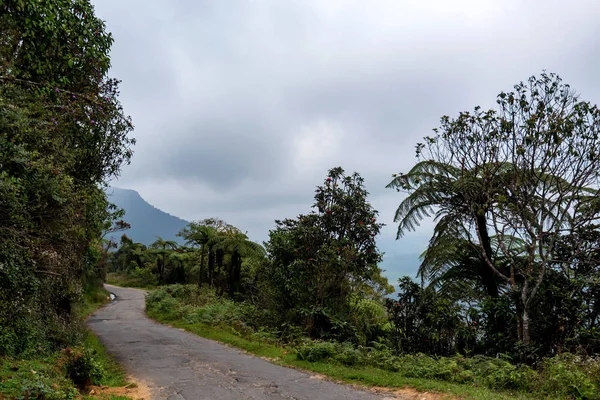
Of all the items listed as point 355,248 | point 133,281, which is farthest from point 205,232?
point 133,281

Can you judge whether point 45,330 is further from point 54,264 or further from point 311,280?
point 311,280

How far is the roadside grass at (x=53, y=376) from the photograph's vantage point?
5660 mm

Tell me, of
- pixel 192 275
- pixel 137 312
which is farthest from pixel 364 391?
pixel 192 275

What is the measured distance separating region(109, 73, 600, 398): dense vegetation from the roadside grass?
4.47 m

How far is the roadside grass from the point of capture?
5.66 metres

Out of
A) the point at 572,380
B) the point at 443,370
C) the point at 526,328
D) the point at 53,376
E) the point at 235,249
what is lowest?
the point at 53,376

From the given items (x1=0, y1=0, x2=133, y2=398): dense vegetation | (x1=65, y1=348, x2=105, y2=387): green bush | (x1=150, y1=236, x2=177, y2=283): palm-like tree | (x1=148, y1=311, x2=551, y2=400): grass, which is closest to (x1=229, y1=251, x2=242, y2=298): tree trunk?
(x1=148, y1=311, x2=551, y2=400): grass

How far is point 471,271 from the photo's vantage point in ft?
40.0

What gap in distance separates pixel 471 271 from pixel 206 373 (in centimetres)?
811

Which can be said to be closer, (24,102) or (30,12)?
(30,12)

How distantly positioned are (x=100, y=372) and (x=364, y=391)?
202 inches

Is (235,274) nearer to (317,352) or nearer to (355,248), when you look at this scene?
(355,248)

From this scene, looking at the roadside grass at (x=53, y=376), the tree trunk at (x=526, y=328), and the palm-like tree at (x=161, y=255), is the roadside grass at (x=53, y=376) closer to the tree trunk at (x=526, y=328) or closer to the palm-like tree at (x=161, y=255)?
the tree trunk at (x=526, y=328)

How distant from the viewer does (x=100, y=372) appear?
8016 millimetres
